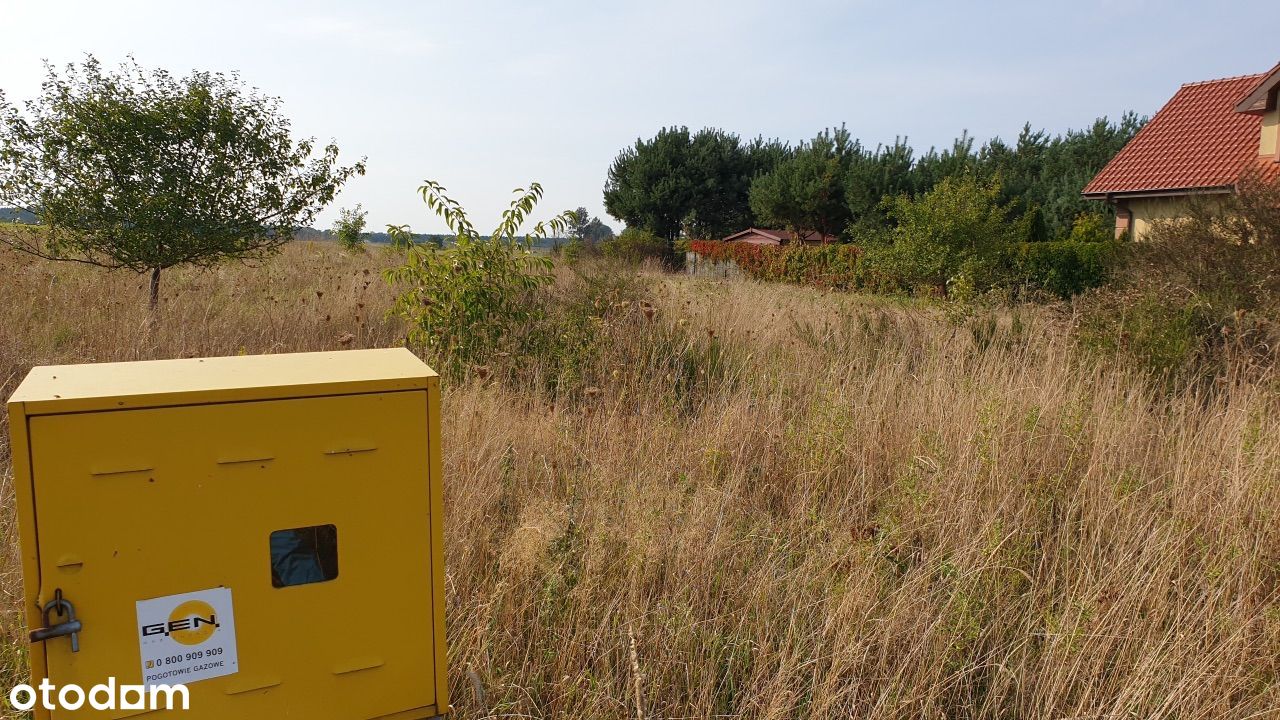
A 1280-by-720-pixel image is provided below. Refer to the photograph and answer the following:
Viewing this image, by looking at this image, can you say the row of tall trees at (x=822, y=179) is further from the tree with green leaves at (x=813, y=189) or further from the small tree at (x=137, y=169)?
the small tree at (x=137, y=169)

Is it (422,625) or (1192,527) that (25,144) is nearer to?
(422,625)

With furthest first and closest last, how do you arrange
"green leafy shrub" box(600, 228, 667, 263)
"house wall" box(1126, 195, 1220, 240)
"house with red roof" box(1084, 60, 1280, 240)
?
1. "green leafy shrub" box(600, 228, 667, 263)
2. "house wall" box(1126, 195, 1220, 240)
3. "house with red roof" box(1084, 60, 1280, 240)

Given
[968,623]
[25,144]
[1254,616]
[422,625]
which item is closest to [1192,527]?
[1254,616]

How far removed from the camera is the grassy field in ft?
8.33

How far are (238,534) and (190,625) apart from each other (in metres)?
0.22

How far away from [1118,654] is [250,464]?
271 centimetres

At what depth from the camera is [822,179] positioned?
35.2 meters

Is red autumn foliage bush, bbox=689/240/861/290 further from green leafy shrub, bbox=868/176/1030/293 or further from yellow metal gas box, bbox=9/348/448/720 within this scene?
yellow metal gas box, bbox=9/348/448/720

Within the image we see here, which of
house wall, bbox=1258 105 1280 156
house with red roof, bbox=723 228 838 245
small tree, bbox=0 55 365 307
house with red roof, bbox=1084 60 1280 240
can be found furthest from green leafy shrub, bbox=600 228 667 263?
small tree, bbox=0 55 365 307

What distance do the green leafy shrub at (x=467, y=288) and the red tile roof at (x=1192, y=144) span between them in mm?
17876

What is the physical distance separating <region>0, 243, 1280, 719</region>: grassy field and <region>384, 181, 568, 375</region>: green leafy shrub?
1.07 ft

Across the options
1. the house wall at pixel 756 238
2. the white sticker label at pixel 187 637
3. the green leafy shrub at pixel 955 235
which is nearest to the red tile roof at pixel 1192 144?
the green leafy shrub at pixel 955 235

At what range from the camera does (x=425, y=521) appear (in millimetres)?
1955

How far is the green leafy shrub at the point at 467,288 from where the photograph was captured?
5.74 m
